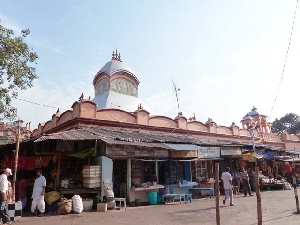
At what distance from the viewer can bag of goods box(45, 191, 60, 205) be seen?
35.3ft

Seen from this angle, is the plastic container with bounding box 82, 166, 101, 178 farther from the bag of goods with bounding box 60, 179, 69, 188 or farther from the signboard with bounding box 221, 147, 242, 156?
the signboard with bounding box 221, 147, 242, 156

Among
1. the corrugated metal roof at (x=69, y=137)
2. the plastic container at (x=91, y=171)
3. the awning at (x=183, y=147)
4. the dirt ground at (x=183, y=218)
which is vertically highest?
the corrugated metal roof at (x=69, y=137)

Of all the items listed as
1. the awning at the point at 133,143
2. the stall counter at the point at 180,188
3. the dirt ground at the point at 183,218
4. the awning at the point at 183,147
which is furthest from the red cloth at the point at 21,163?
the stall counter at the point at 180,188

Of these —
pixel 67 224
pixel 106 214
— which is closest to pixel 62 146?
pixel 106 214

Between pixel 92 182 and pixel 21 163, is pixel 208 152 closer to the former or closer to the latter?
pixel 92 182

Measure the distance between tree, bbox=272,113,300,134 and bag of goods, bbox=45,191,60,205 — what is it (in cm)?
5766

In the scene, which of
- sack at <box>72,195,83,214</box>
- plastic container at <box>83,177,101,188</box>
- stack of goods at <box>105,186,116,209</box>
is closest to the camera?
sack at <box>72,195,83,214</box>

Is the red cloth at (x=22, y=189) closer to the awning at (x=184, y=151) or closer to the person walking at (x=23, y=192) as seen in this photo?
the person walking at (x=23, y=192)

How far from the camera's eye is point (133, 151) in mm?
12812

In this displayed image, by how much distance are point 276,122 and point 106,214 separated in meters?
60.8

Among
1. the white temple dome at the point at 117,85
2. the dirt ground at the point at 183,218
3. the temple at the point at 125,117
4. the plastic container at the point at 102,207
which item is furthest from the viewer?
the white temple dome at the point at 117,85

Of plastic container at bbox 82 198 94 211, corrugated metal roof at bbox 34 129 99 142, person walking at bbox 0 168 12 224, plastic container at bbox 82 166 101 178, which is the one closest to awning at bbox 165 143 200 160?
plastic container at bbox 82 166 101 178

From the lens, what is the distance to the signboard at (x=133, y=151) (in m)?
11.9

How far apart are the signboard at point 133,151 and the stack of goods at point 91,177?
873 mm
